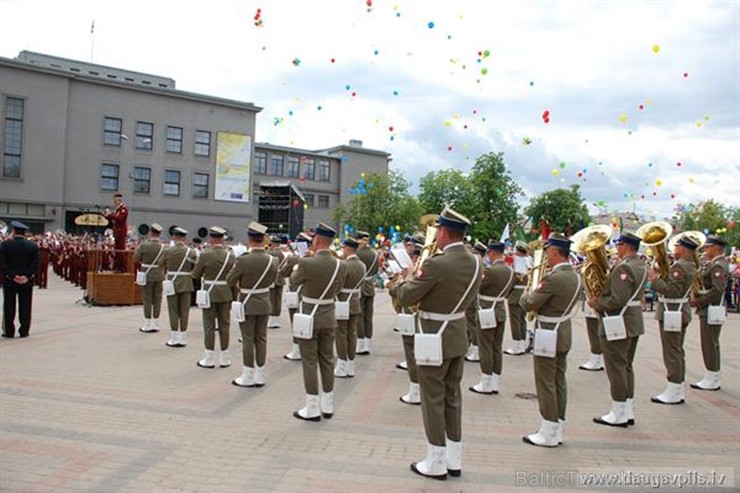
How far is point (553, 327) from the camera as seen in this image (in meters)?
6.01

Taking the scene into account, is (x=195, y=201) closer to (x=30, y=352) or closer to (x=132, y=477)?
(x=30, y=352)

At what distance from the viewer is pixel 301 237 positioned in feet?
37.5

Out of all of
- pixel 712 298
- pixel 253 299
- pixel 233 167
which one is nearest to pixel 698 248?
pixel 712 298

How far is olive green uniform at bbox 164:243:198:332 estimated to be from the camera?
1074 cm

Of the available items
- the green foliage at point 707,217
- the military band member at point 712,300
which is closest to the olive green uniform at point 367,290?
the military band member at point 712,300

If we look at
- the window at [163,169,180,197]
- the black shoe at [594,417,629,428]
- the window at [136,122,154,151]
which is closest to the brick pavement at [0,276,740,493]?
the black shoe at [594,417,629,428]

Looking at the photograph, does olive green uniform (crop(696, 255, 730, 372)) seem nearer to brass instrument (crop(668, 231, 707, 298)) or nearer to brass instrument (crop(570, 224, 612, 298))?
brass instrument (crop(668, 231, 707, 298))

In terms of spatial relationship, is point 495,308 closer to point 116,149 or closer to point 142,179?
point 116,149

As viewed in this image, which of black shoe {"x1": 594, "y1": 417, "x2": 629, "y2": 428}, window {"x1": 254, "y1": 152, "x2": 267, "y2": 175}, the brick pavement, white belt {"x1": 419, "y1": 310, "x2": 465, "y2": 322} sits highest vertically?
window {"x1": 254, "y1": 152, "x2": 267, "y2": 175}

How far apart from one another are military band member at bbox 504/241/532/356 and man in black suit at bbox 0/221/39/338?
923 centimetres

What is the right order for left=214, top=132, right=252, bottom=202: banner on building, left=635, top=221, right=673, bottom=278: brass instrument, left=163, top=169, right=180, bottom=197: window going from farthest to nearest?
left=214, top=132, right=252, bottom=202: banner on building
left=163, top=169, right=180, bottom=197: window
left=635, top=221, right=673, bottom=278: brass instrument

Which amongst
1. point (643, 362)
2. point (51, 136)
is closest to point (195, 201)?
point (51, 136)

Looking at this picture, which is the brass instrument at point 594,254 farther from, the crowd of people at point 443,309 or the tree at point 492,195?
the tree at point 492,195

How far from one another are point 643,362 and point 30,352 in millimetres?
10941
